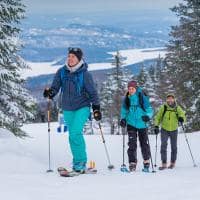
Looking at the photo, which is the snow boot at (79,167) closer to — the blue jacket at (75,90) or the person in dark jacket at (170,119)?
the blue jacket at (75,90)

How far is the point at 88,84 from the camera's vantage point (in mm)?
9703

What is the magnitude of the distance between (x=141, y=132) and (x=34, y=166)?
243cm

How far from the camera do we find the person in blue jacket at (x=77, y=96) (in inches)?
382

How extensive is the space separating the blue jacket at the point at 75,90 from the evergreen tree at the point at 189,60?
793 inches

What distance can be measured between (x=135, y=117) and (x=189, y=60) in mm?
19982

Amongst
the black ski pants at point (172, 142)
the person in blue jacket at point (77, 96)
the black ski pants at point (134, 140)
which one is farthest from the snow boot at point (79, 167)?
the black ski pants at point (172, 142)

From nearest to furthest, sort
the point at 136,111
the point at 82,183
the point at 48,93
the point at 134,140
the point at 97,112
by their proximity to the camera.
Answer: the point at 82,183
the point at 97,112
the point at 48,93
the point at 136,111
the point at 134,140

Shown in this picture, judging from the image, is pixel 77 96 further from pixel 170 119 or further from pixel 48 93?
pixel 170 119

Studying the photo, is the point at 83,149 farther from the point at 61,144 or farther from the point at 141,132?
the point at 61,144

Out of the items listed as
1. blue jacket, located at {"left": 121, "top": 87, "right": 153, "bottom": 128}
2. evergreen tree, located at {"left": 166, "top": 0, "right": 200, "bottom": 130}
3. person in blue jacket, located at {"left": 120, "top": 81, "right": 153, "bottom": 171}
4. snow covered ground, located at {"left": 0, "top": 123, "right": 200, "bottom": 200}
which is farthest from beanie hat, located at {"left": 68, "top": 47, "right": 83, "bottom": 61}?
evergreen tree, located at {"left": 166, "top": 0, "right": 200, "bottom": 130}

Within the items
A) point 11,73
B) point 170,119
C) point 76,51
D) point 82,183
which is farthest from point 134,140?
point 11,73

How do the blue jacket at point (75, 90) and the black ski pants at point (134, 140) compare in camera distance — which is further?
the black ski pants at point (134, 140)

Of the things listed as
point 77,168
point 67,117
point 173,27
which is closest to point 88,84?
point 67,117

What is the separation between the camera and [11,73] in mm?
18188
